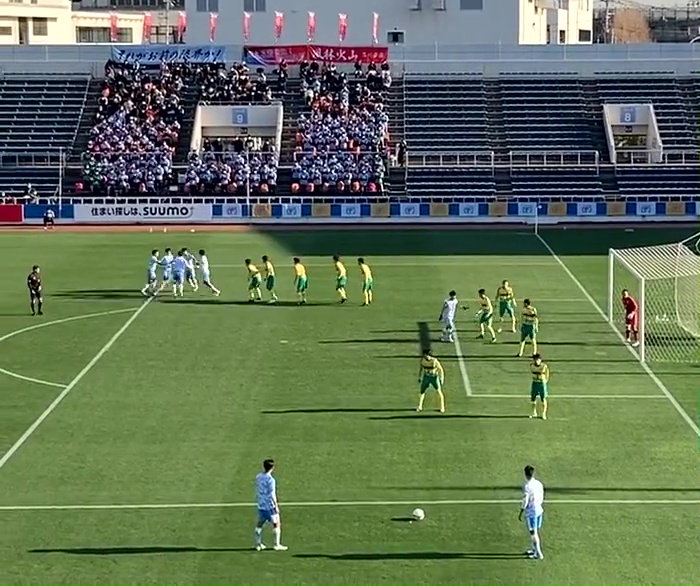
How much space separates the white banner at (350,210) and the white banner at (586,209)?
10125mm

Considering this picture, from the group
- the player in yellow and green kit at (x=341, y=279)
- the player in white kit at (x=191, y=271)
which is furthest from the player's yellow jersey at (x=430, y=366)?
the player in white kit at (x=191, y=271)

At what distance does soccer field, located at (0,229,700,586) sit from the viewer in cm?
2334

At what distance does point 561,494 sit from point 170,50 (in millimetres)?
65051

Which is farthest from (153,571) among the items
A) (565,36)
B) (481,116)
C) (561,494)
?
(565,36)

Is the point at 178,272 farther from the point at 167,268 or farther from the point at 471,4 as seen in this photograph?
the point at 471,4

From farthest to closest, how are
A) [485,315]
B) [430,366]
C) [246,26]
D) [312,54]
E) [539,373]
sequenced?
[246,26], [312,54], [485,315], [430,366], [539,373]

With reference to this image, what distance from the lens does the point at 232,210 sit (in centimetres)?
7219

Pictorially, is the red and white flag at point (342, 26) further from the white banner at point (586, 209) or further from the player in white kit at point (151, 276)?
the player in white kit at point (151, 276)

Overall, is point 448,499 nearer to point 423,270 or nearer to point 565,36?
point 423,270

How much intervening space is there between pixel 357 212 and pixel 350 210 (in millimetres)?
347

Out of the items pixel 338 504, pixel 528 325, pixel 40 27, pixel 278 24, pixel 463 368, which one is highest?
pixel 40 27

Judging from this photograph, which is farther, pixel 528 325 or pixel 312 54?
pixel 312 54

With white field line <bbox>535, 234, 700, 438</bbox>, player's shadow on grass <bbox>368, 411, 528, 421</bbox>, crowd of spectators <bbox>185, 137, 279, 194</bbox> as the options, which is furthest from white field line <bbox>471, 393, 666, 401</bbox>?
crowd of spectators <bbox>185, 137, 279, 194</bbox>

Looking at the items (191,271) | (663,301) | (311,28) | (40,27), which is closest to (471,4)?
(311,28)
